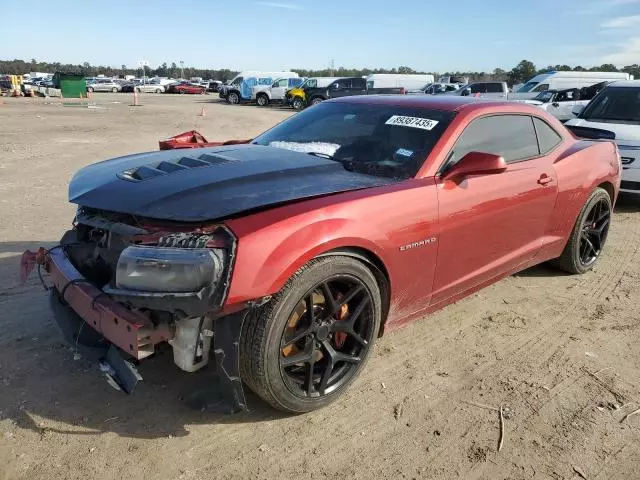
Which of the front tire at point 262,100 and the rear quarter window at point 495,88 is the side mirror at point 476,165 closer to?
the rear quarter window at point 495,88

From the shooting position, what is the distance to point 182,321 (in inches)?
90.7

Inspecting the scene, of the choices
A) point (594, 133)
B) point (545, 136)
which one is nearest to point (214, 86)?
point (594, 133)

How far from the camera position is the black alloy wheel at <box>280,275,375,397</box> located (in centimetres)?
256

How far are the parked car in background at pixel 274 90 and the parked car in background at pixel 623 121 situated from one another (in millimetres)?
29127

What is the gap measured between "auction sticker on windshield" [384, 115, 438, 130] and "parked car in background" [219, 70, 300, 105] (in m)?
35.1

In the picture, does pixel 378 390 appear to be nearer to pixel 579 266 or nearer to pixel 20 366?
pixel 20 366

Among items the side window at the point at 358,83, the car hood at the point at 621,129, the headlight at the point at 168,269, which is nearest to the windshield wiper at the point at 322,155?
the headlight at the point at 168,269

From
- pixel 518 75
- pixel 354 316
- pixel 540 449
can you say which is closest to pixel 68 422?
pixel 354 316

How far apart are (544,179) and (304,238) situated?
2.38 meters

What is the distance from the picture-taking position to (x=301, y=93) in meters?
31.9

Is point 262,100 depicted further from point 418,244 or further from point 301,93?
point 418,244

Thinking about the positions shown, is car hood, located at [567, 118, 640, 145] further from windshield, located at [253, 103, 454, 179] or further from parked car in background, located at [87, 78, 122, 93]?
parked car in background, located at [87, 78, 122, 93]

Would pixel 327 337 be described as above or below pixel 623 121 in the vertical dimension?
below

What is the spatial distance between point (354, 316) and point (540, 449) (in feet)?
3.63
